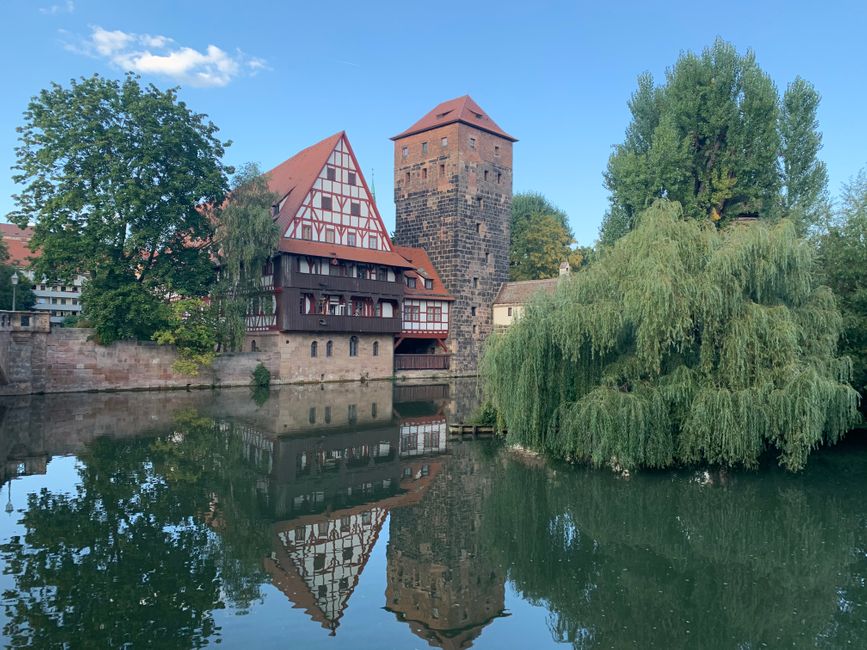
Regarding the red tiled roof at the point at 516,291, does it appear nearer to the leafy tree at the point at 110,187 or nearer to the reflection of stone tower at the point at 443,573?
the leafy tree at the point at 110,187

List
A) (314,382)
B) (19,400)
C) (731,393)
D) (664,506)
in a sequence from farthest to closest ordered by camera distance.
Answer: (314,382)
(19,400)
(731,393)
(664,506)

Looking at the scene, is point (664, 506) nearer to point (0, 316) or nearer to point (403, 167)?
point (0, 316)

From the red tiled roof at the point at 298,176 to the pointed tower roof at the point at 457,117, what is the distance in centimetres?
890

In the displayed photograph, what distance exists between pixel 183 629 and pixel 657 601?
566cm

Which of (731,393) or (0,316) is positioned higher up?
(0,316)

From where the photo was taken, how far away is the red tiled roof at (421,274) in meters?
44.1

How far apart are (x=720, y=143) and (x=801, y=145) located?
4866 mm

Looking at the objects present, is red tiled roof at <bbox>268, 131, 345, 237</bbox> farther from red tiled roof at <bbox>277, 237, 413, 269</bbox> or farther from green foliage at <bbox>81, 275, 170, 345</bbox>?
green foliage at <bbox>81, 275, 170, 345</bbox>

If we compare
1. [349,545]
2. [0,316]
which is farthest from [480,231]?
[349,545]

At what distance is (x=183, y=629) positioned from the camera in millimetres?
7027

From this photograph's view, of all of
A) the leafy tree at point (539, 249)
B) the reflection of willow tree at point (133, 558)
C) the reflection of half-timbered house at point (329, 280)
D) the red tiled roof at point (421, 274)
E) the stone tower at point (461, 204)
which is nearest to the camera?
the reflection of willow tree at point (133, 558)

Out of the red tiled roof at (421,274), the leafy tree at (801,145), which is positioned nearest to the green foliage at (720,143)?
the leafy tree at (801,145)

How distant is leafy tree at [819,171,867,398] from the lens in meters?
18.6

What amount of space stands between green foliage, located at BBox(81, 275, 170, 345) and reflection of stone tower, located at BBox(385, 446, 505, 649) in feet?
73.5
